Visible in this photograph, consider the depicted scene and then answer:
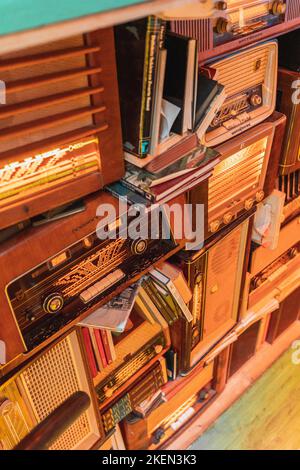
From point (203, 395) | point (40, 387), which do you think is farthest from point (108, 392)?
point (203, 395)

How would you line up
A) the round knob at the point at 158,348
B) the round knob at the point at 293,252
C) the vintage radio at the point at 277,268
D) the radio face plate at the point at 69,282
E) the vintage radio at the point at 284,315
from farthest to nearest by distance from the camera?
the vintage radio at the point at 284,315
the round knob at the point at 293,252
the vintage radio at the point at 277,268
the round knob at the point at 158,348
the radio face plate at the point at 69,282

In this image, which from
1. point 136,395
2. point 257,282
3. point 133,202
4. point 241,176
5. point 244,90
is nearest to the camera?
point 133,202

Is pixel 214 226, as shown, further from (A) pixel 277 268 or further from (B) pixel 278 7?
(A) pixel 277 268

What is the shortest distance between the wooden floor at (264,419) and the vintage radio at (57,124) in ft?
5.63

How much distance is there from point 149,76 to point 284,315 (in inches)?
73.5

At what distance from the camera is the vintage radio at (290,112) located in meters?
1.38

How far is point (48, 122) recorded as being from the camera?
0.78 meters

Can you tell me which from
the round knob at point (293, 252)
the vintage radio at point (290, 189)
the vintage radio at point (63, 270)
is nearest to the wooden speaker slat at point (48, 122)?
the vintage radio at point (63, 270)

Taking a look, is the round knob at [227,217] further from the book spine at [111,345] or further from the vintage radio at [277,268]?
the book spine at [111,345]

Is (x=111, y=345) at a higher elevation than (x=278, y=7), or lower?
lower

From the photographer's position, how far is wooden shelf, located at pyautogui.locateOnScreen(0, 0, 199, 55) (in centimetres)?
47

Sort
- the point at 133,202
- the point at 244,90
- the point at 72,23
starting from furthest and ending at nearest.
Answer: the point at 244,90 → the point at 133,202 → the point at 72,23

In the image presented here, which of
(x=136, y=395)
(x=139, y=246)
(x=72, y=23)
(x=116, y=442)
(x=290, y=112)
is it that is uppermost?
(x=72, y=23)

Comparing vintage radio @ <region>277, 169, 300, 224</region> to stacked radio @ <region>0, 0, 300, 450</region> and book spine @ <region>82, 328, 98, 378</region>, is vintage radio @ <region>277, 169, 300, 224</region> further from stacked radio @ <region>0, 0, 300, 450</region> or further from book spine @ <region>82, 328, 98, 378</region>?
book spine @ <region>82, 328, 98, 378</region>
